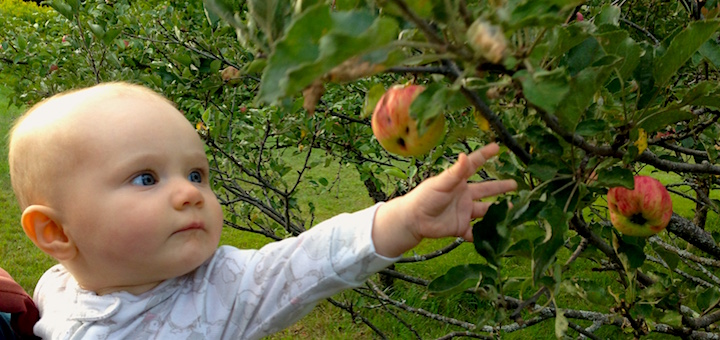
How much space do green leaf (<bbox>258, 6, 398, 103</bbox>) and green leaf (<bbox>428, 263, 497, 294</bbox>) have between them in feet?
1.67

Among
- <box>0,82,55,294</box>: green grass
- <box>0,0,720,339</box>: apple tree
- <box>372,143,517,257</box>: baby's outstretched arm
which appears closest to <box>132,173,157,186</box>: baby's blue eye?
<box>0,0,720,339</box>: apple tree

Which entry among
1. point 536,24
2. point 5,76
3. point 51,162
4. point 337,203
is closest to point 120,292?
point 51,162

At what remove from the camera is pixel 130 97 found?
4.63 feet

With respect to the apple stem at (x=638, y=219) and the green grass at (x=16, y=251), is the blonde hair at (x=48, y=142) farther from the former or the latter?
the green grass at (x=16, y=251)

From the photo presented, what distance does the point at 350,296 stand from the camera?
3736 millimetres

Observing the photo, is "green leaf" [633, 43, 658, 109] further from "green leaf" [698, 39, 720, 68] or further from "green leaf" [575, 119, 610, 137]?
"green leaf" [698, 39, 720, 68]

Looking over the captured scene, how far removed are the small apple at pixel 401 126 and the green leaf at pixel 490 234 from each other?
0.53ft

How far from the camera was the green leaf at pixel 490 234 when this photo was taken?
0.84 meters

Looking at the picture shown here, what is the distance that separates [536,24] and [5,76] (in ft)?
13.2

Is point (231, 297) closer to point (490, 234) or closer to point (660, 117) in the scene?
point (490, 234)

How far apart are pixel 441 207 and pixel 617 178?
0.91 feet

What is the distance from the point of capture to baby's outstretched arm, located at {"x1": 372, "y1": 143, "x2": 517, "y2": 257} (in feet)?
3.07

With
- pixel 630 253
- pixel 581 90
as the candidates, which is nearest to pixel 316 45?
pixel 581 90

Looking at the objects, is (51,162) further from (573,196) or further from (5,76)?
(5,76)
